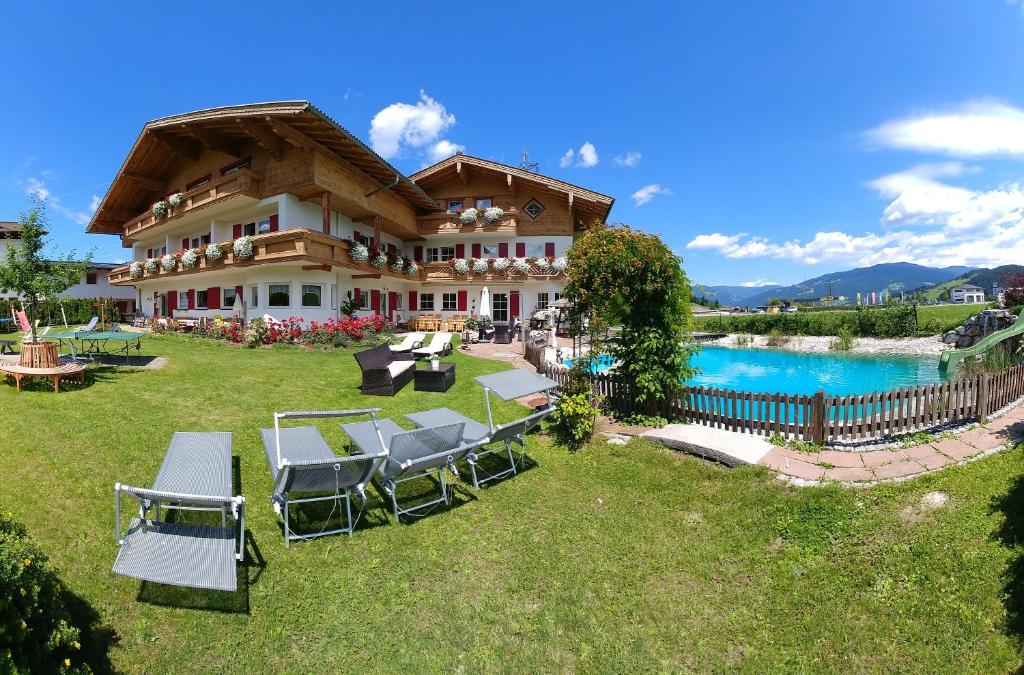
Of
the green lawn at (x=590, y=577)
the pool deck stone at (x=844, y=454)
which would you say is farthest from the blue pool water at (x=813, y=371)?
the green lawn at (x=590, y=577)

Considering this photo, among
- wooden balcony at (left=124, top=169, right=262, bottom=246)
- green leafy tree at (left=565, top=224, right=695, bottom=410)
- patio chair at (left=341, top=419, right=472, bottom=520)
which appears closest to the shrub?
patio chair at (left=341, top=419, right=472, bottom=520)

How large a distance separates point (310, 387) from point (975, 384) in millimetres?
11924

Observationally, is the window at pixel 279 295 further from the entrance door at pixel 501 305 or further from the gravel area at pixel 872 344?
the gravel area at pixel 872 344

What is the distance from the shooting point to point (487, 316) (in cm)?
2292

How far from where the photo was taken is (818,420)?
6488mm

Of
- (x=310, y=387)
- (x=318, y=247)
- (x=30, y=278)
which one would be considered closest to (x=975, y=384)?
(x=310, y=387)

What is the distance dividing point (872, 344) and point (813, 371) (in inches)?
414

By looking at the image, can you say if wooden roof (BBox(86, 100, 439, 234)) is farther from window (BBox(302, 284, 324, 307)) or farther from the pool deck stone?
the pool deck stone

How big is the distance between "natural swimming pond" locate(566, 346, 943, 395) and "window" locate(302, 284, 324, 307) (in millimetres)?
12626

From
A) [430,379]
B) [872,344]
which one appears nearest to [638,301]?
[430,379]

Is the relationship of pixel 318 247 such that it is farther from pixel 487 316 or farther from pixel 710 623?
pixel 710 623

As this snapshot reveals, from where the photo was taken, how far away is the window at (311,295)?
64.8 feet

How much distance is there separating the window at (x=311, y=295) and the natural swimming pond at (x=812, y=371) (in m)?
12.6

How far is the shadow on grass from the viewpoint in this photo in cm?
313
